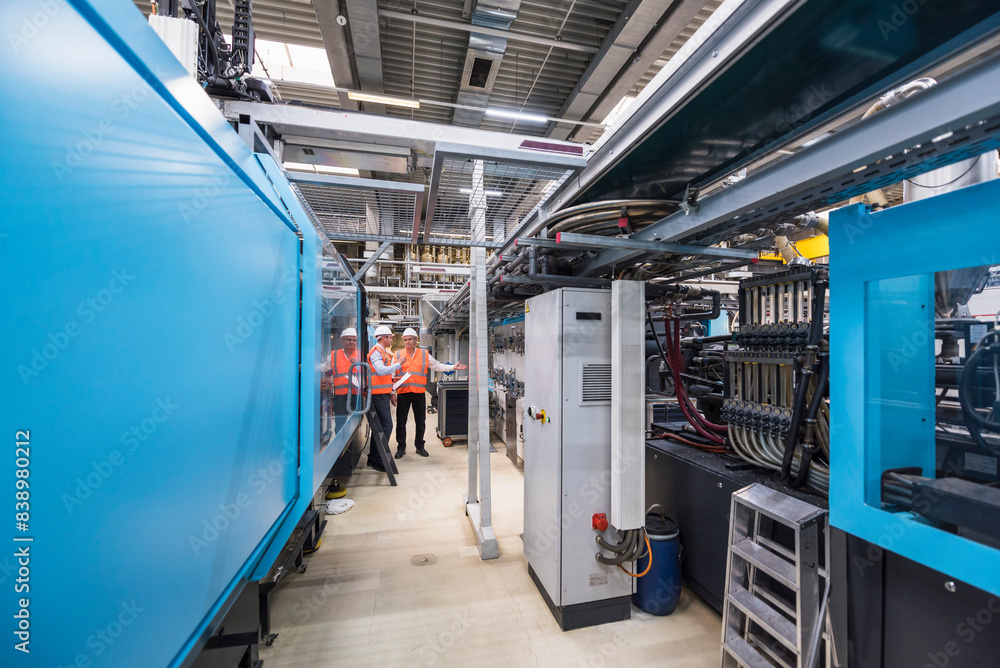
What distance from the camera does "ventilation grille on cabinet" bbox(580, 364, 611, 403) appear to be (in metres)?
2.45

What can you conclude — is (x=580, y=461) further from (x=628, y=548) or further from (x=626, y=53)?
(x=626, y=53)

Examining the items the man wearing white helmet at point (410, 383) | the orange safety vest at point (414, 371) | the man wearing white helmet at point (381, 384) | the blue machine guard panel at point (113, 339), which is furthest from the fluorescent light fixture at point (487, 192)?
the orange safety vest at point (414, 371)

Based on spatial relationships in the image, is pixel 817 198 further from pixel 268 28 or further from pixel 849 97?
pixel 268 28

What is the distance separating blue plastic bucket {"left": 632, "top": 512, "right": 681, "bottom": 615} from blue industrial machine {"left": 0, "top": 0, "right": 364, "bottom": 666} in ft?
7.55

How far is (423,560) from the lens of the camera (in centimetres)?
312

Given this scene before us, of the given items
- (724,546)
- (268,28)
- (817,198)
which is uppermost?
(268,28)

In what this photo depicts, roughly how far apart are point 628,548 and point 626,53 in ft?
11.9

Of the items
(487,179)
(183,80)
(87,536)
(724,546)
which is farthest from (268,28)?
(724,546)

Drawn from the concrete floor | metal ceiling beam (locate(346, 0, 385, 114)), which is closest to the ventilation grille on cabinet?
the concrete floor

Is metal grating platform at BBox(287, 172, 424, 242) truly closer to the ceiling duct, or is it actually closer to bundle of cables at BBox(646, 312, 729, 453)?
the ceiling duct

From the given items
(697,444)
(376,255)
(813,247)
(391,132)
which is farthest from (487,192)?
(813,247)

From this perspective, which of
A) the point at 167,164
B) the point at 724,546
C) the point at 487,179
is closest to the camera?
the point at 167,164

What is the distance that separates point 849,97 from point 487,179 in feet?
4.44

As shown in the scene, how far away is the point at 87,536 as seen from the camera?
523mm
